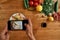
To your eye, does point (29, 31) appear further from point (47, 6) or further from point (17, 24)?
point (47, 6)

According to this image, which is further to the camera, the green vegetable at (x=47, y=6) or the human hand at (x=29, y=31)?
the green vegetable at (x=47, y=6)

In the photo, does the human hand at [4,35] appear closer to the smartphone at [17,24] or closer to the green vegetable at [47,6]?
the smartphone at [17,24]

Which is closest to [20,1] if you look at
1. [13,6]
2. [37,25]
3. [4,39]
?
[13,6]

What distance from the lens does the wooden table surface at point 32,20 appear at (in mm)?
1590

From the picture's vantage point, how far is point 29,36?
1497 mm

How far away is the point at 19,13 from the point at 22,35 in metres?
0.19

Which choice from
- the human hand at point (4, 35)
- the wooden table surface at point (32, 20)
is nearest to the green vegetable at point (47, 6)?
the wooden table surface at point (32, 20)

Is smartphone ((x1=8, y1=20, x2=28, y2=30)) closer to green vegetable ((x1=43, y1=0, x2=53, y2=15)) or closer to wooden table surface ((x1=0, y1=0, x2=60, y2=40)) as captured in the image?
wooden table surface ((x1=0, y1=0, x2=60, y2=40))

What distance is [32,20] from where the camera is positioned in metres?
1.62

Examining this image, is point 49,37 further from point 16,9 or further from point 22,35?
point 16,9

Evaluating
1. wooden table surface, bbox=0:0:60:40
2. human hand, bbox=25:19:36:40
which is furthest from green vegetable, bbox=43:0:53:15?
human hand, bbox=25:19:36:40

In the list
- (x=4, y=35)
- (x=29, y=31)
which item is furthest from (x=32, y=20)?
(x=4, y=35)

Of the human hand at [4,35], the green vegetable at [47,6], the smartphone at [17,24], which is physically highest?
the green vegetable at [47,6]

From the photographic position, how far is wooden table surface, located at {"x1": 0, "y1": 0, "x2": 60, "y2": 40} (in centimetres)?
159
